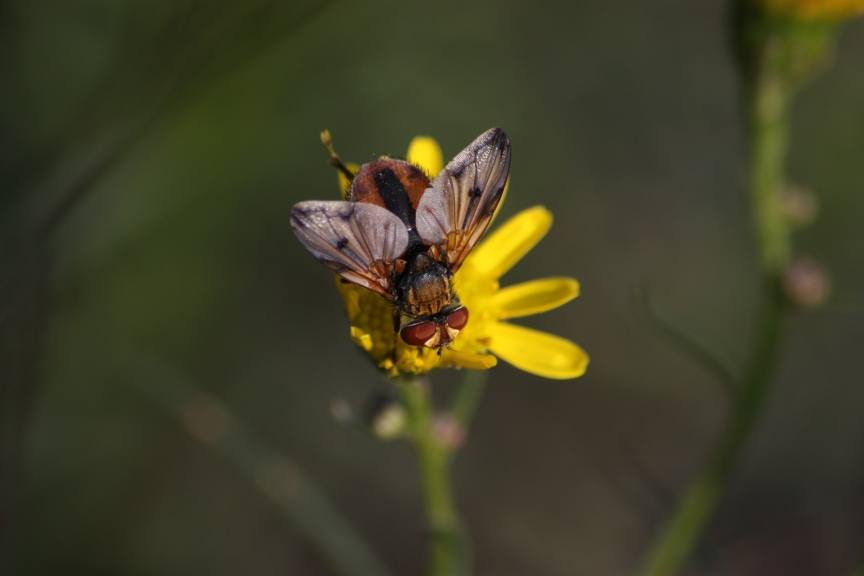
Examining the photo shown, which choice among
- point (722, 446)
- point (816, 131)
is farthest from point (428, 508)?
point (816, 131)

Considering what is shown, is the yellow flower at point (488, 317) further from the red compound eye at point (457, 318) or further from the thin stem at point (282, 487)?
the thin stem at point (282, 487)

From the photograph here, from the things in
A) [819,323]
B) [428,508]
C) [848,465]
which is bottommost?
[848,465]

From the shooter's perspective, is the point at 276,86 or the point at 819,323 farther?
the point at 819,323

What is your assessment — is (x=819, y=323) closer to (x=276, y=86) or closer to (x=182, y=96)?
(x=276, y=86)

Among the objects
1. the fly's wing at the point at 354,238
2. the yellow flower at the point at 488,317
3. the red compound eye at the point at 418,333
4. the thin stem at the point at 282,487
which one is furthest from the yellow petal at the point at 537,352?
the thin stem at the point at 282,487

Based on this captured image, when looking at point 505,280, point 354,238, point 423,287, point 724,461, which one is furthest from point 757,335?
point 505,280

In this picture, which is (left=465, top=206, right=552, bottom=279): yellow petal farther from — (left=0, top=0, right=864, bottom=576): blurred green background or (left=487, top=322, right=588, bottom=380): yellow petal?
(left=0, top=0, right=864, bottom=576): blurred green background

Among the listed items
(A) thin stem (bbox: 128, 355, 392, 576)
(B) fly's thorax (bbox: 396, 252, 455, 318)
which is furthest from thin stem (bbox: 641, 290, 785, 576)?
(B) fly's thorax (bbox: 396, 252, 455, 318)
